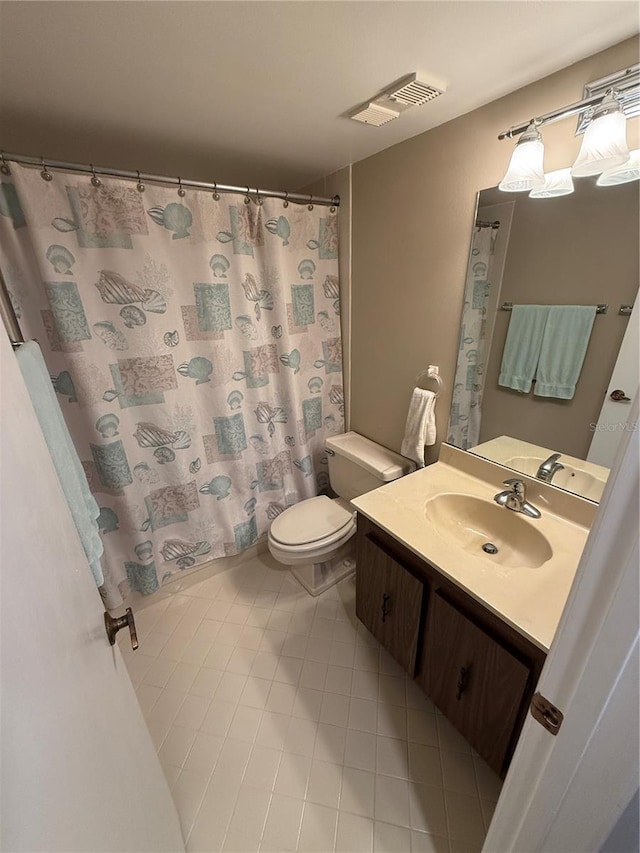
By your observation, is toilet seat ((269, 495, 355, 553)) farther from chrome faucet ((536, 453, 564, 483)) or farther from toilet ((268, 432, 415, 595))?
chrome faucet ((536, 453, 564, 483))

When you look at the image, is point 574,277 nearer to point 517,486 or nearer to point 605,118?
point 605,118

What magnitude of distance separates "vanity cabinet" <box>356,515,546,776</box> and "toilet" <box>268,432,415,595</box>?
352mm

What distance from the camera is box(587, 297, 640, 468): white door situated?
963 mm

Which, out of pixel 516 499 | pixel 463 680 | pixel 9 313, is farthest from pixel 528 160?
pixel 9 313

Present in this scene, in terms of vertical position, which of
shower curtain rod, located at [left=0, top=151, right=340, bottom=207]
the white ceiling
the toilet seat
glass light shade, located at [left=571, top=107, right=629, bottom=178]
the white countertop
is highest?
the white ceiling

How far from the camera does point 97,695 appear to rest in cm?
61

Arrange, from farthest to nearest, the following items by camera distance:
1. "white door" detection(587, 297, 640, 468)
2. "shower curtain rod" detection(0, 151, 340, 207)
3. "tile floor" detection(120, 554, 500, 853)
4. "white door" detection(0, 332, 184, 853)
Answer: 1. "shower curtain rod" detection(0, 151, 340, 207)
2. "tile floor" detection(120, 554, 500, 853)
3. "white door" detection(587, 297, 640, 468)
4. "white door" detection(0, 332, 184, 853)

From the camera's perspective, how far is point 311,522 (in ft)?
5.90

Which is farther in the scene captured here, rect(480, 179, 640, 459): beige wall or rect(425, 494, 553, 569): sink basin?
rect(425, 494, 553, 569): sink basin

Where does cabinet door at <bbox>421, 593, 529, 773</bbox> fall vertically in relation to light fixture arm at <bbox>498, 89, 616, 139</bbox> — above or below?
Result: below

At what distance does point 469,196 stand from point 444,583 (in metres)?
1.35

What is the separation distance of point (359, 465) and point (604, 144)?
141 centimetres

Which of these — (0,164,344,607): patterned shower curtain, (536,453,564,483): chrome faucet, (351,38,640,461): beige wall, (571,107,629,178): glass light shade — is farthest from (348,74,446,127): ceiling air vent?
(536,453,564,483): chrome faucet

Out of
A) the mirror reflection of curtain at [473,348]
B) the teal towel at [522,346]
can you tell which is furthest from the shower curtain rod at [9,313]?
the teal towel at [522,346]
